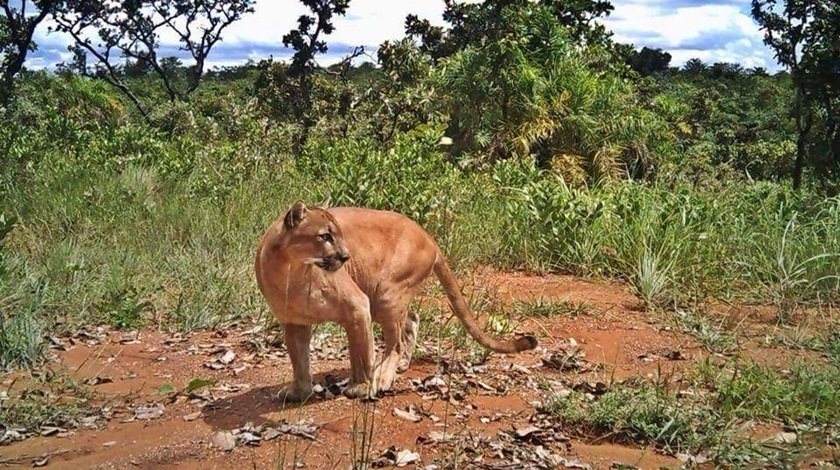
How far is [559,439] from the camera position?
4707mm

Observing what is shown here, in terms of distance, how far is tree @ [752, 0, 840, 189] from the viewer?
14.9m

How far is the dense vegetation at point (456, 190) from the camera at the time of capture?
7.53m

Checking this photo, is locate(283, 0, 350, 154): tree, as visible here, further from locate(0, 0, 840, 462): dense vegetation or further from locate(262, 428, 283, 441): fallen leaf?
locate(262, 428, 283, 441): fallen leaf

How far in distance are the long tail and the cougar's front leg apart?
1.07 m

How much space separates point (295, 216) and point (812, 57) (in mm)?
13384

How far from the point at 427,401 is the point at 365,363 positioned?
1.46 feet

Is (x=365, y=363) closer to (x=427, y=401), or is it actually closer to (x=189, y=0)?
(x=427, y=401)

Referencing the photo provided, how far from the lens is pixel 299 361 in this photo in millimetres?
5184

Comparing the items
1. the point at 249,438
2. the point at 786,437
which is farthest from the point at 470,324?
the point at 786,437

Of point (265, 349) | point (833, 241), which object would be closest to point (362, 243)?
point (265, 349)

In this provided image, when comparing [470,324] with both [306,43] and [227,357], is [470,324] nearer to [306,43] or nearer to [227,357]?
[227,357]

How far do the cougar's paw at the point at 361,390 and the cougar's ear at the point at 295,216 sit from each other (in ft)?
3.60

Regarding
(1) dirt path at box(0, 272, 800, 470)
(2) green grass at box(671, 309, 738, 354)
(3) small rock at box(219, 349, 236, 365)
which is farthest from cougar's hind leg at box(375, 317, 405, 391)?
(2) green grass at box(671, 309, 738, 354)

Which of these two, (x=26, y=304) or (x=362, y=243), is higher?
(x=362, y=243)
